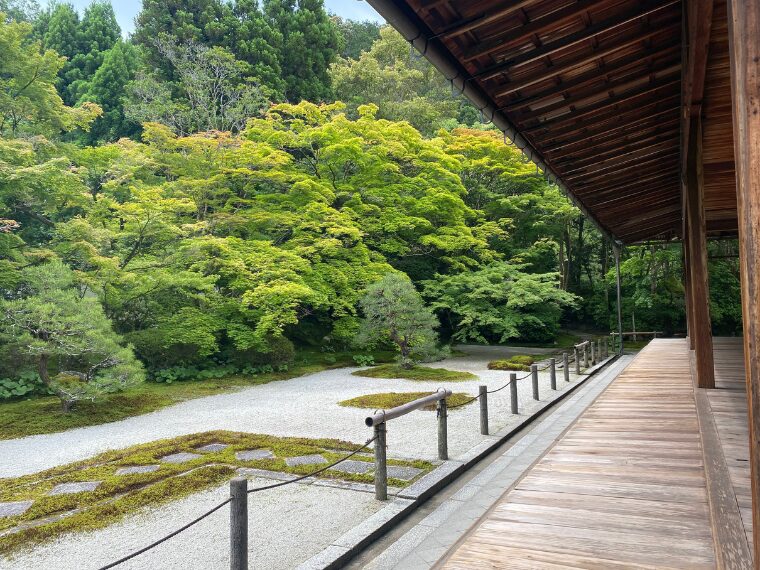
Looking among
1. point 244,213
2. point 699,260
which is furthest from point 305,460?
point 244,213

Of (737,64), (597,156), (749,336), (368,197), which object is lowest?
(749,336)

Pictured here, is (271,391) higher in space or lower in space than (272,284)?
lower

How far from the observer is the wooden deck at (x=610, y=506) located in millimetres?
2387

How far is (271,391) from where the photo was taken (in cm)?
1112

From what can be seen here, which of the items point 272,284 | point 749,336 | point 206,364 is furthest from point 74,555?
point 206,364

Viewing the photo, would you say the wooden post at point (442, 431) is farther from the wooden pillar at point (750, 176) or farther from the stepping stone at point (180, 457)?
A: the wooden pillar at point (750, 176)

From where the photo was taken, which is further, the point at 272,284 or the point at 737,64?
the point at 272,284

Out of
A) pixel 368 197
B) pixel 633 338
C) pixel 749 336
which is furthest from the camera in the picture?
pixel 633 338

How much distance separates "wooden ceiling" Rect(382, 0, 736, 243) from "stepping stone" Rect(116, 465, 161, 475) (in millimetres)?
5190

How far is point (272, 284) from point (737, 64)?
38.1 ft

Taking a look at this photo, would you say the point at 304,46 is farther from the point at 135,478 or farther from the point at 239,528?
the point at 239,528

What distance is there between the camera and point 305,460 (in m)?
5.50

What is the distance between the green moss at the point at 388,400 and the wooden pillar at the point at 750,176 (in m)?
7.48

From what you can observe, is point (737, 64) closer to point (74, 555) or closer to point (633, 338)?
point (74, 555)
